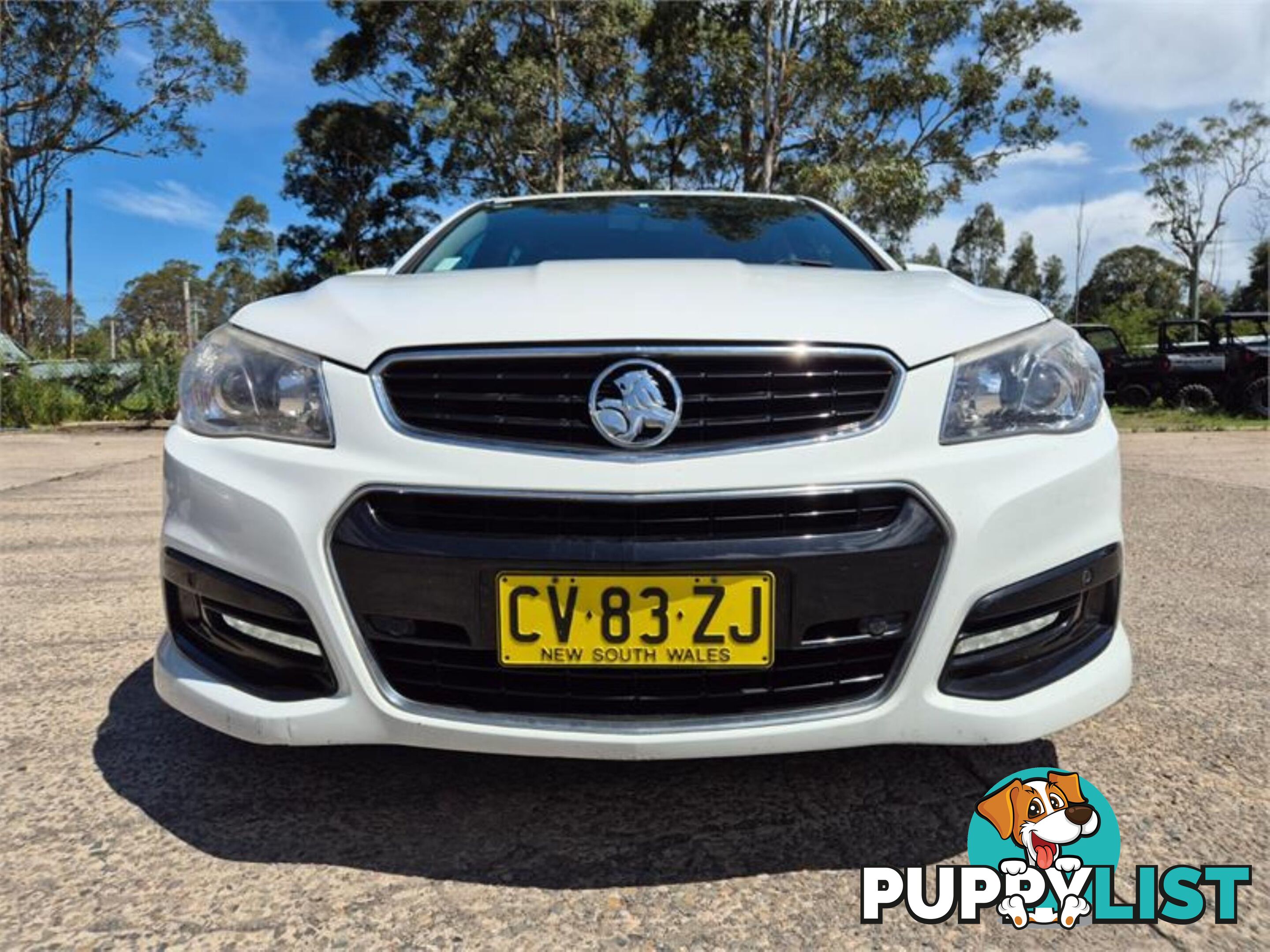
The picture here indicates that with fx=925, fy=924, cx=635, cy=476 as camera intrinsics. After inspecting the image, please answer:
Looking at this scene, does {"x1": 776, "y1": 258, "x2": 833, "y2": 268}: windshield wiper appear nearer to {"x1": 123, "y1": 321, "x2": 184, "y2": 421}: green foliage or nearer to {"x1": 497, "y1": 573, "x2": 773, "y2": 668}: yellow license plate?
{"x1": 497, "y1": 573, "x2": 773, "y2": 668}: yellow license plate

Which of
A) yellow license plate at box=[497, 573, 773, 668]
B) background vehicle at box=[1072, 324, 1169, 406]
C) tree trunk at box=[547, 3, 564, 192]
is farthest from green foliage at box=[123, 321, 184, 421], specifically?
background vehicle at box=[1072, 324, 1169, 406]

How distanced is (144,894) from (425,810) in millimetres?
448

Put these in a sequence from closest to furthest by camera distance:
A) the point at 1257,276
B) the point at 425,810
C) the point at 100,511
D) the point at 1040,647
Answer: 1. the point at 1040,647
2. the point at 425,810
3. the point at 100,511
4. the point at 1257,276

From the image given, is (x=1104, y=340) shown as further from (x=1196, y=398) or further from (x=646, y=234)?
(x=646, y=234)

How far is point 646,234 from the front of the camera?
2.60 metres

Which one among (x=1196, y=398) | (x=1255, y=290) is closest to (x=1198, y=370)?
(x=1196, y=398)

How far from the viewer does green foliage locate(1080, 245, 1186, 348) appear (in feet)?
168

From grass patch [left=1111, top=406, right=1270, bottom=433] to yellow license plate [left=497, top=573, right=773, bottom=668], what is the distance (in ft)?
32.8

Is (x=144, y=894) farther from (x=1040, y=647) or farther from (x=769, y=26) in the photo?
(x=769, y=26)

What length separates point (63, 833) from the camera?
1597 millimetres

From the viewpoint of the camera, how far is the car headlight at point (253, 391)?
1.52 m

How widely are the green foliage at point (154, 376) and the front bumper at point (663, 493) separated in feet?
39.3

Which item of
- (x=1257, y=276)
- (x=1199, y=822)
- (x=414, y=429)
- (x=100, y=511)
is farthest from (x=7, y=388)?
(x=1257, y=276)

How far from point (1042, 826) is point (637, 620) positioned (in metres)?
0.76
